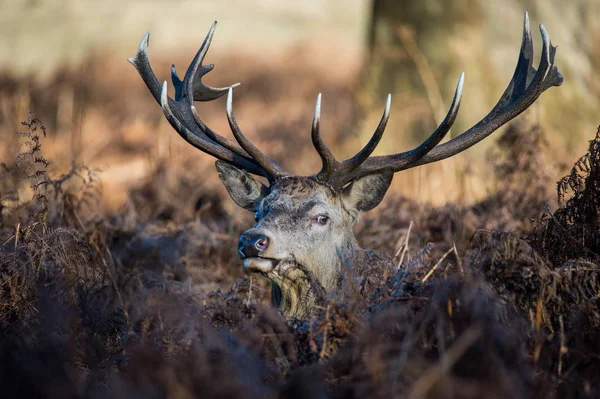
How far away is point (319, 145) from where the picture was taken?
488 cm

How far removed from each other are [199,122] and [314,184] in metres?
0.96

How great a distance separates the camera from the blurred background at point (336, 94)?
9.19 metres

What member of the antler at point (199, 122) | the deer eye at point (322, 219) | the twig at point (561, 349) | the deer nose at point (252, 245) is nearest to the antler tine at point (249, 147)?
the antler at point (199, 122)

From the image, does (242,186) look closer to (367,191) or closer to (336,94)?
(367,191)

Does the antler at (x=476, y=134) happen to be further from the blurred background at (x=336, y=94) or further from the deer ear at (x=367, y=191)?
the blurred background at (x=336, y=94)

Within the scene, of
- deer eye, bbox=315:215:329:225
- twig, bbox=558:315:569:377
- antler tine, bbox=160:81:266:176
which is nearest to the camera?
twig, bbox=558:315:569:377

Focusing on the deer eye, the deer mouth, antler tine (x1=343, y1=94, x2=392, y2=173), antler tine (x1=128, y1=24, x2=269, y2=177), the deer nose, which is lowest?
the deer mouth

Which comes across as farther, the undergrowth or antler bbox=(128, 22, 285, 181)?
antler bbox=(128, 22, 285, 181)

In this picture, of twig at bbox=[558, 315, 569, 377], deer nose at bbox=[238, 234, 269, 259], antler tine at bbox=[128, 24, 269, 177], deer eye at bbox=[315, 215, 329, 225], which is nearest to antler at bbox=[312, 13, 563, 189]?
deer eye at bbox=[315, 215, 329, 225]

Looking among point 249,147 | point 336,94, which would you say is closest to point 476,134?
point 249,147

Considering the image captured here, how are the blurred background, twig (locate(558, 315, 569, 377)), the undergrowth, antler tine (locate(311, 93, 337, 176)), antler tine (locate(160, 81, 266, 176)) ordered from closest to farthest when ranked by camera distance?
the undergrowth < twig (locate(558, 315, 569, 377)) < antler tine (locate(311, 93, 337, 176)) < antler tine (locate(160, 81, 266, 176)) < the blurred background

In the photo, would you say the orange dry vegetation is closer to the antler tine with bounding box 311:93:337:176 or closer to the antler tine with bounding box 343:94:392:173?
the antler tine with bounding box 343:94:392:173

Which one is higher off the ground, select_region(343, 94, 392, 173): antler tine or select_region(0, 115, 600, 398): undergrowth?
select_region(343, 94, 392, 173): antler tine

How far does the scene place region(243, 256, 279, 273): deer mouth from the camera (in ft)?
15.0
